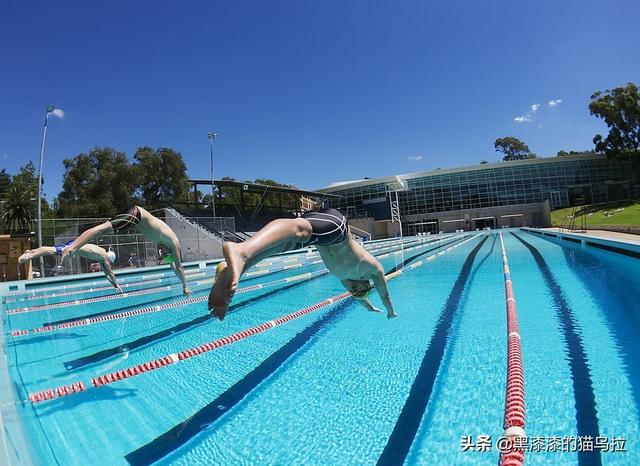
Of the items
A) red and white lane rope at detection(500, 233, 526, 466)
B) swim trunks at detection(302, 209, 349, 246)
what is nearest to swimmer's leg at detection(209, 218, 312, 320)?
swim trunks at detection(302, 209, 349, 246)

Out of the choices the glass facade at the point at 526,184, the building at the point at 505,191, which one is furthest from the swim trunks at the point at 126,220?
the glass facade at the point at 526,184

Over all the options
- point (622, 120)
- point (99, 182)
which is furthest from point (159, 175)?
point (622, 120)

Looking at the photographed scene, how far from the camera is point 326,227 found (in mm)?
2295

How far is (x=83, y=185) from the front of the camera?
39.3 metres

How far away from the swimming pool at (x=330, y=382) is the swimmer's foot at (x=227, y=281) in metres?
1.31

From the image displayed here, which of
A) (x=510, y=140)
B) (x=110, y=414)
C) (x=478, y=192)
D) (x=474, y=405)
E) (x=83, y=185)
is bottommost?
(x=474, y=405)

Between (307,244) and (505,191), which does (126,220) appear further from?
(505,191)

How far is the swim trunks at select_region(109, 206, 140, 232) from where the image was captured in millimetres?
4201

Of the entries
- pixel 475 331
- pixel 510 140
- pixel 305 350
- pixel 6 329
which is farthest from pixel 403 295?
pixel 510 140

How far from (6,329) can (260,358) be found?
4.83 m

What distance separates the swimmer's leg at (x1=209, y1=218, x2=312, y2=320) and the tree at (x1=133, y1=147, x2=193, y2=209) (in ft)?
144

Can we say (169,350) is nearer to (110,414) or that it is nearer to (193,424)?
(110,414)

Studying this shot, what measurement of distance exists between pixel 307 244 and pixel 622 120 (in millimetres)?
55558

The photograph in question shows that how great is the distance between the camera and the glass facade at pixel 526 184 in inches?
1874
